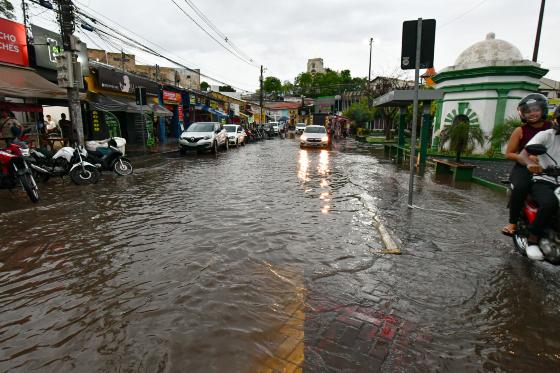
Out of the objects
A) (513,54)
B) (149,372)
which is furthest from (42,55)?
(513,54)

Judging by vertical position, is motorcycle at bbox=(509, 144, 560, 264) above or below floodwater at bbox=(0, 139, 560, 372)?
above

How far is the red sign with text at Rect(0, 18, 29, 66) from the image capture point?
13.0 metres

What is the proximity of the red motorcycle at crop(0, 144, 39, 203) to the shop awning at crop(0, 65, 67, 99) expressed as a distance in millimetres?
5096

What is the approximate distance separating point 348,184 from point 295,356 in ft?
23.6

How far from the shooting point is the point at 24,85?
12.0 meters

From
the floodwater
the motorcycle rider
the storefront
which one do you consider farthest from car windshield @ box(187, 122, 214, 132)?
the motorcycle rider

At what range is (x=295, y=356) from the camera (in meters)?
2.34

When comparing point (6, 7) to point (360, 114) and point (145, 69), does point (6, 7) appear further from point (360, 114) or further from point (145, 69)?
point (360, 114)

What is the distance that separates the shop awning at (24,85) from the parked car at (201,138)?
591cm

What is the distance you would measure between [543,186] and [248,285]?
3416mm

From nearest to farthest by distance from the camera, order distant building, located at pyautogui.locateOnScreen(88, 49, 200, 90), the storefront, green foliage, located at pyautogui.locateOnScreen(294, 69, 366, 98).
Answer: the storefront → distant building, located at pyautogui.locateOnScreen(88, 49, 200, 90) → green foliage, located at pyautogui.locateOnScreen(294, 69, 366, 98)

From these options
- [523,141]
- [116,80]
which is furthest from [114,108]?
[523,141]

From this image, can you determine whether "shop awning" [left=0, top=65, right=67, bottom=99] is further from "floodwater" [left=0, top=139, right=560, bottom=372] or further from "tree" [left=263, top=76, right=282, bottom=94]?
"tree" [left=263, top=76, right=282, bottom=94]

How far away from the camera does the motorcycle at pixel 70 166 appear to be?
9078mm
